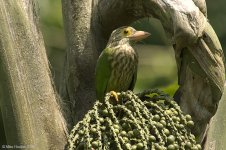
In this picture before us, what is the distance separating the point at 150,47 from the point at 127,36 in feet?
7.01

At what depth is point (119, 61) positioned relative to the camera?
14.7 feet

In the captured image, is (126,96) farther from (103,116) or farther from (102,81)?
(102,81)

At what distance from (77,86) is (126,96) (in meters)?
0.59

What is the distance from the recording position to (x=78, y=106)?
354 cm

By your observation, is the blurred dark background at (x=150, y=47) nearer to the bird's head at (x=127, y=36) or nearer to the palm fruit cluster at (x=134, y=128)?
the bird's head at (x=127, y=36)

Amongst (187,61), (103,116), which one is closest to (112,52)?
(187,61)

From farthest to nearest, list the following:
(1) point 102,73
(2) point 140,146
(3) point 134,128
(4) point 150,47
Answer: (4) point 150,47, (1) point 102,73, (3) point 134,128, (2) point 140,146

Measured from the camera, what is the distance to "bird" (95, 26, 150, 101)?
4.03 m

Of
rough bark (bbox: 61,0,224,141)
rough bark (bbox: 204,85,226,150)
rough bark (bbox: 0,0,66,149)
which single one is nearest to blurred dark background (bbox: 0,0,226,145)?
rough bark (bbox: 61,0,224,141)

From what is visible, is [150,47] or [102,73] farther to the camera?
[150,47]

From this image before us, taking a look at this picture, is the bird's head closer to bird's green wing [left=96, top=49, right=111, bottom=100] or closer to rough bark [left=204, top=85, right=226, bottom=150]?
bird's green wing [left=96, top=49, right=111, bottom=100]

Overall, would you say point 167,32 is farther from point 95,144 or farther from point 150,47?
point 150,47

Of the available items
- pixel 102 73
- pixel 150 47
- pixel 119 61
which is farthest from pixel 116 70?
pixel 150 47

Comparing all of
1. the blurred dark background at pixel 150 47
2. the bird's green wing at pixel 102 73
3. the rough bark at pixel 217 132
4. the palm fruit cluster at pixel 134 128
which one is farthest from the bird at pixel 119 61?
the blurred dark background at pixel 150 47
